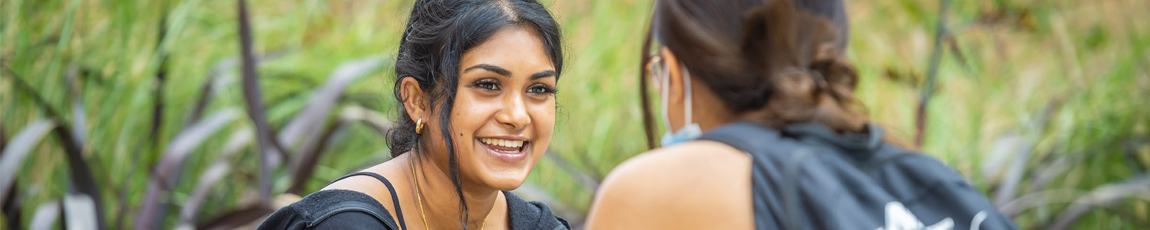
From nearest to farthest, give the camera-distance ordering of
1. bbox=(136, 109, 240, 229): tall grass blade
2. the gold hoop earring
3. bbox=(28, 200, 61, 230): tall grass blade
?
→ the gold hoop earring < bbox=(28, 200, 61, 230): tall grass blade < bbox=(136, 109, 240, 229): tall grass blade

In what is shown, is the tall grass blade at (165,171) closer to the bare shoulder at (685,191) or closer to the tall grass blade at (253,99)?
the tall grass blade at (253,99)

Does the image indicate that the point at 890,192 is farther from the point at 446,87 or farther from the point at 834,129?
the point at 446,87

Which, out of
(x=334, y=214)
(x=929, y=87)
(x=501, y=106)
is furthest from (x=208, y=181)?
(x=929, y=87)

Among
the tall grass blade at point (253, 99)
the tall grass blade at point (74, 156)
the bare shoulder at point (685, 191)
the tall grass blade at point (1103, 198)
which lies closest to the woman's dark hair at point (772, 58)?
the bare shoulder at point (685, 191)

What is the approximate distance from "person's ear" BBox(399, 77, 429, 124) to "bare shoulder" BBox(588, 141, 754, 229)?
0.97 m

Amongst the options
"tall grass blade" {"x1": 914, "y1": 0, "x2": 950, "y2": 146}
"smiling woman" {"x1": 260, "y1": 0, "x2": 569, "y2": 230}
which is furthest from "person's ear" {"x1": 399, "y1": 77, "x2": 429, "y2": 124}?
"tall grass blade" {"x1": 914, "y1": 0, "x2": 950, "y2": 146}

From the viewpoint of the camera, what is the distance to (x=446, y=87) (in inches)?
80.6

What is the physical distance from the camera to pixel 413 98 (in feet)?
7.06

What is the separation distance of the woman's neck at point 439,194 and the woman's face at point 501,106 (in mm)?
81

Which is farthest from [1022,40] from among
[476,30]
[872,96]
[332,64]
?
[476,30]

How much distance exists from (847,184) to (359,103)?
306cm

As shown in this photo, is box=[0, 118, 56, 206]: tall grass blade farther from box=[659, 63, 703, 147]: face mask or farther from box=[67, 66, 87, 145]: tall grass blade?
box=[659, 63, 703, 147]: face mask

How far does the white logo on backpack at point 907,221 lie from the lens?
1.20m

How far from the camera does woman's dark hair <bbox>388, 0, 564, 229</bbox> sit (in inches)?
80.4
